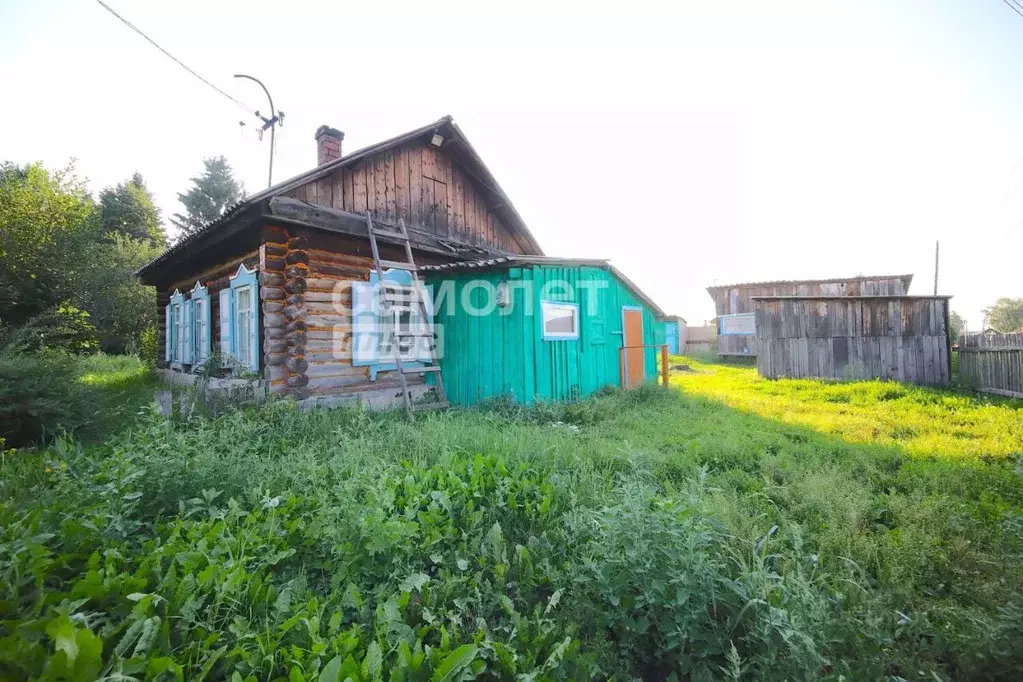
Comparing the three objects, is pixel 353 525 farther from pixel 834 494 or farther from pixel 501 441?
pixel 834 494

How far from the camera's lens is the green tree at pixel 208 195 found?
28766 mm

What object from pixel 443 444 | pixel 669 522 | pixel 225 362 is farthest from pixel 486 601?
pixel 225 362

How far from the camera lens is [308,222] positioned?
7.61 m

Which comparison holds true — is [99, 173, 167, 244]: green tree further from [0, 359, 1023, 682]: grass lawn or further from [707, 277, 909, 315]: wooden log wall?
[707, 277, 909, 315]: wooden log wall

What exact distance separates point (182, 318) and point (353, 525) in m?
12.6

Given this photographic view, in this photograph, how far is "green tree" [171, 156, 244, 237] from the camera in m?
28.8

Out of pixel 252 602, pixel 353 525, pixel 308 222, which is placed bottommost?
pixel 252 602

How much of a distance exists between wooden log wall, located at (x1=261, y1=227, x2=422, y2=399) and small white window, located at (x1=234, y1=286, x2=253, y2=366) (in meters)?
1.22

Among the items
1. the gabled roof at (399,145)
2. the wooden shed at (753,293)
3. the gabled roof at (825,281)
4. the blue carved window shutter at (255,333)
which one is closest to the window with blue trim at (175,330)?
the gabled roof at (399,145)

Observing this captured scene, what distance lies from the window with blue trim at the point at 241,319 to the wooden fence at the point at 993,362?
14.6m

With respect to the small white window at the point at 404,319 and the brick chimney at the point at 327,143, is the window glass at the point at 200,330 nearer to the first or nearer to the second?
the brick chimney at the point at 327,143

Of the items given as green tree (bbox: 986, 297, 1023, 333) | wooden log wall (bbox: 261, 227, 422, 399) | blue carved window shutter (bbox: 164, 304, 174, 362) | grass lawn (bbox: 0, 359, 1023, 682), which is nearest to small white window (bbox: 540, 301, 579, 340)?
wooden log wall (bbox: 261, 227, 422, 399)

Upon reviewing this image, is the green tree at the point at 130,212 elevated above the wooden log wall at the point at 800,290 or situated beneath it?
elevated above

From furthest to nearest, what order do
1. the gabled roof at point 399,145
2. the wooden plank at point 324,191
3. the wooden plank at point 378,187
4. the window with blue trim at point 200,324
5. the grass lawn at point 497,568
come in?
the window with blue trim at point 200,324 → the wooden plank at point 378,187 → the wooden plank at point 324,191 → the gabled roof at point 399,145 → the grass lawn at point 497,568
